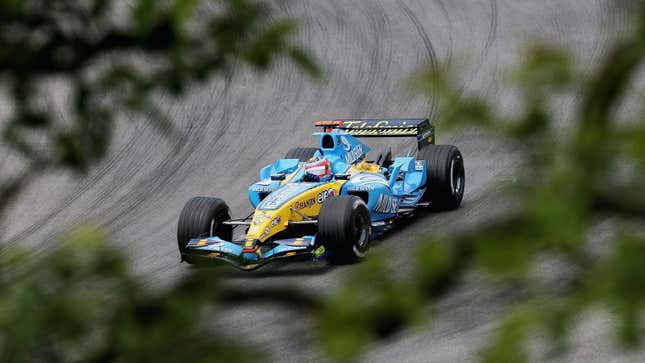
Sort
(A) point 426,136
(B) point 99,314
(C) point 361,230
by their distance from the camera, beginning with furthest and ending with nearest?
(A) point 426,136, (C) point 361,230, (B) point 99,314

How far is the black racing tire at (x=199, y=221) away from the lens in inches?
442

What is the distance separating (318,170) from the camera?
11844 mm

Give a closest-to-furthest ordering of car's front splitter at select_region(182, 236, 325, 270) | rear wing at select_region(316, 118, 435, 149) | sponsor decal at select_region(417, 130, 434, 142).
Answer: car's front splitter at select_region(182, 236, 325, 270) < rear wing at select_region(316, 118, 435, 149) < sponsor decal at select_region(417, 130, 434, 142)

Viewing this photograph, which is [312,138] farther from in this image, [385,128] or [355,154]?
[355,154]

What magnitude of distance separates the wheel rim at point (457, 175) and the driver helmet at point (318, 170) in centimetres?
208

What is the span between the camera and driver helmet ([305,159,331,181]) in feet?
38.7

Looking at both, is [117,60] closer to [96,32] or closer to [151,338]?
[96,32]

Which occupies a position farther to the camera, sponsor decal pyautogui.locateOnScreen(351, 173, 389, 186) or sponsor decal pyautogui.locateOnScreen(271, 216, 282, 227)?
sponsor decal pyautogui.locateOnScreen(351, 173, 389, 186)

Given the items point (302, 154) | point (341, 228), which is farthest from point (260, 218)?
point (302, 154)

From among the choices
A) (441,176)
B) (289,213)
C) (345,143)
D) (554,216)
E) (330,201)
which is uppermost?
(554,216)

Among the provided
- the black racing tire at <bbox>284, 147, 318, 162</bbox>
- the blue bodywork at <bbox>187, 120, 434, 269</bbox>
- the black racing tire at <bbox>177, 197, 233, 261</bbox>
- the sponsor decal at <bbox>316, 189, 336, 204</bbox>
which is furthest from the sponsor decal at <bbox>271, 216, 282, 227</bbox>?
the black racing tire at <bbox>284, 147, 318, 162</bbox>

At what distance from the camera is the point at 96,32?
86.4 inches

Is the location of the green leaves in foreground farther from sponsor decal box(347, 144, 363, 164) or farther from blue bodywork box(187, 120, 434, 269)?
sponsor decal box(347, 144, 363, 164)

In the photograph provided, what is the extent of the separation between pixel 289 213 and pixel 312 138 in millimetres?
6518
